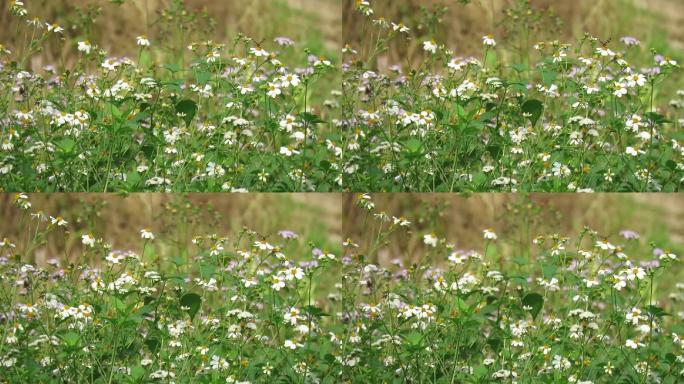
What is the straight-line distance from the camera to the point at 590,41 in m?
4.56

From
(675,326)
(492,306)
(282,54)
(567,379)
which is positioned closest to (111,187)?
(282,54)

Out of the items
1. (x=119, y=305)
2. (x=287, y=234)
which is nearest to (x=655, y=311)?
(x=287, y=234)

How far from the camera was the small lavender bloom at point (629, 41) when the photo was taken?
184 inches

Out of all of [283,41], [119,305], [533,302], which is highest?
[283,41]

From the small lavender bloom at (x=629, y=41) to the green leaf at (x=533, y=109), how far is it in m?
0.54

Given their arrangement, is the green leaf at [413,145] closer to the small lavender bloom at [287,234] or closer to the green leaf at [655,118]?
the small lavender bloom at [287,234]

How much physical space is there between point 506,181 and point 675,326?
933 mm

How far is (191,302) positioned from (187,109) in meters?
0.88

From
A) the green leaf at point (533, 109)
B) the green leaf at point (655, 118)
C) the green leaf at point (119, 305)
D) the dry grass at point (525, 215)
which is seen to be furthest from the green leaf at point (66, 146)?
the green leaf at point (655, 118)

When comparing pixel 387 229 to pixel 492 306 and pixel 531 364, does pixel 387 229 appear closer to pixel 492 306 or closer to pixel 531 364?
pixel 492 306

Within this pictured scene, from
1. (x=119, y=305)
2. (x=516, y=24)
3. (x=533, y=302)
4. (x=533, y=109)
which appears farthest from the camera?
(x=516, y=24)

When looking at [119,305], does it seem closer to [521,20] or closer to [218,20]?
[218,20]

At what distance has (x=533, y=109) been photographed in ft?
14.7

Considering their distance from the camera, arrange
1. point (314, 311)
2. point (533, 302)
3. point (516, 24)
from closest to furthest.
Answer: point (314, 311) < point (533, 302) < point (516, 24)
